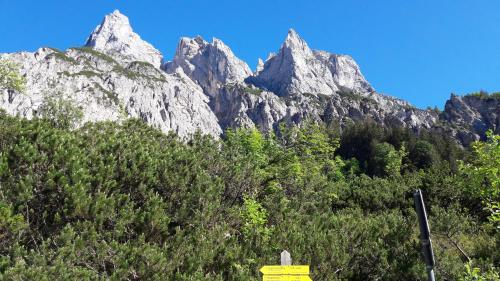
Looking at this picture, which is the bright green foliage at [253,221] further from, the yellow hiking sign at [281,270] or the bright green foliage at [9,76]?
the bright green foliage at [9,76]

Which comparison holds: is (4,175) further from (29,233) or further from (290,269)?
(290,269)

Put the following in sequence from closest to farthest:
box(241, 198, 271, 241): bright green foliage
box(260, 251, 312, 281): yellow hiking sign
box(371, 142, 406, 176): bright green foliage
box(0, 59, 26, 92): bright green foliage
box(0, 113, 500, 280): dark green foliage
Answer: box(260, 251, 312, 281): yellow hiking sign → box(0, 113, 500, 280): dark green foliage → box(241, 198, 271, 241): bright green foliage → box(0, 59, 26, 92): bright green foliage → box(371, 142, 406, 176): bright green foliage

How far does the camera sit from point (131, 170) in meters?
13.0

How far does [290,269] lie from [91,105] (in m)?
137

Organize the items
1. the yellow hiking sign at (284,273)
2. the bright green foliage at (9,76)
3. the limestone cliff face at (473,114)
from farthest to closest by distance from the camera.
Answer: the limestone cliff face at (473,114), the bright green foliage at (9,76), the yellow hiking sign at (284,273)

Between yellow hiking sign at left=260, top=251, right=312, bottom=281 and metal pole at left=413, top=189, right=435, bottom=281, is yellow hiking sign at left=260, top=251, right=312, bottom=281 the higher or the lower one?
the lower one

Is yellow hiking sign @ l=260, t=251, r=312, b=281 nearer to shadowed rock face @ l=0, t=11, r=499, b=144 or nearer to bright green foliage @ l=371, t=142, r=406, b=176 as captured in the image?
bright green foliage @ l=371, t=142, r=406, b=176

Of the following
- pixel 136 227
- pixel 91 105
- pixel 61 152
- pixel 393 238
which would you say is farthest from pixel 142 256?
pixel 91 105

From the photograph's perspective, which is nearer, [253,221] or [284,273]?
[284,273]

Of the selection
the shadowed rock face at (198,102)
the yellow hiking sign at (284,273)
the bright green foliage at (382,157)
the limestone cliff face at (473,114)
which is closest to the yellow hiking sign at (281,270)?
the yellow hiking sign at (284,273)

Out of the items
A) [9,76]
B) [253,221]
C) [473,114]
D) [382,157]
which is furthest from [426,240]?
[473,114]

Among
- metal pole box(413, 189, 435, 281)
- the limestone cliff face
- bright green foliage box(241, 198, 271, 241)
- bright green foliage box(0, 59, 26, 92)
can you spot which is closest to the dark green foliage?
bright green foliage box(241, 198, 271, 241)

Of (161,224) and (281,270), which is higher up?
(161,224)

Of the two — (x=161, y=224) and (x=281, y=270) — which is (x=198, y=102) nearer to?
(x=161, y=224)
